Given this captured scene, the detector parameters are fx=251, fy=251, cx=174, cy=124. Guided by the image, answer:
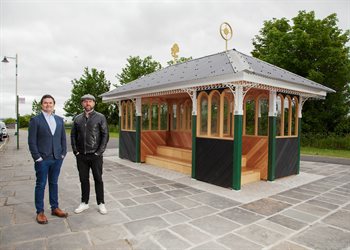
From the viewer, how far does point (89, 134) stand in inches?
166

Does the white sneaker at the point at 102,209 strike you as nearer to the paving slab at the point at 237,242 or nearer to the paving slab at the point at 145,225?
the paving slab at the point at 145,225

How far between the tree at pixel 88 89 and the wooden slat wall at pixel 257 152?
28.4 metres

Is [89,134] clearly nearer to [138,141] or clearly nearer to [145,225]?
[145,225]

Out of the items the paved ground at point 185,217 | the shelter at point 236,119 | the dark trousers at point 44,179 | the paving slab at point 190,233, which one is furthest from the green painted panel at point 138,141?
the paving slab at point 190,233

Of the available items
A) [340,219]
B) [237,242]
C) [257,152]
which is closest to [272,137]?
[257,152]

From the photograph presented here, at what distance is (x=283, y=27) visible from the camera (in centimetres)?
1952

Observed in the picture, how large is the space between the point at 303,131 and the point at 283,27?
830 cm

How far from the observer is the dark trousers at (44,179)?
3859mm

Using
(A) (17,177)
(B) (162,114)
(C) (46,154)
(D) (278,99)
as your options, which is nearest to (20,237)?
(C) (46,154)

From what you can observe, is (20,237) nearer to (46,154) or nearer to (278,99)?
(46,154)

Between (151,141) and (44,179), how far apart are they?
6332mm

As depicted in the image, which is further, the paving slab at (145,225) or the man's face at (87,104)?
the man's face at (87,104)

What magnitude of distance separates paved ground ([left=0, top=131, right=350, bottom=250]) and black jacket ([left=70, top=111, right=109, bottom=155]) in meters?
1.15

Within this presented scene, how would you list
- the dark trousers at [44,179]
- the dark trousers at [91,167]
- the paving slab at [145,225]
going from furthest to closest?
the dark trousers at [91,167]
the dark trousers at [44,179]
the paving slab at [145,225]
